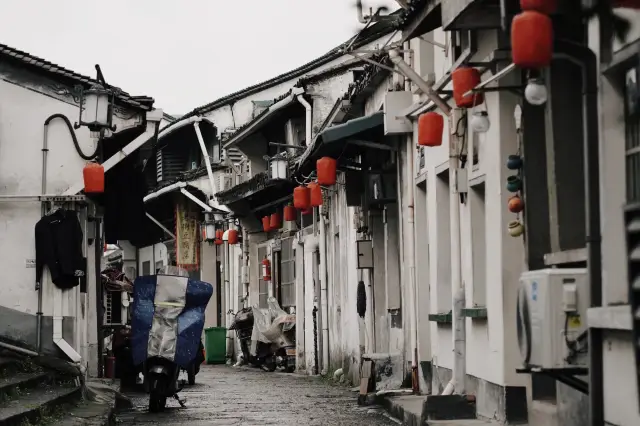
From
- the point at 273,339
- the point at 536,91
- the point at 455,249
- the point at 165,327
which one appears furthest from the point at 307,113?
the point at 536,91

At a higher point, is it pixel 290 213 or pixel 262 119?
pixel 262 119

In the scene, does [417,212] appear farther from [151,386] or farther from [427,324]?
[151,386]

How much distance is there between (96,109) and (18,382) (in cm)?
452

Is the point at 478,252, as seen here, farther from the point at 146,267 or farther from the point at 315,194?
the point at 146,267

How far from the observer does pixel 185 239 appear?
1677 inches

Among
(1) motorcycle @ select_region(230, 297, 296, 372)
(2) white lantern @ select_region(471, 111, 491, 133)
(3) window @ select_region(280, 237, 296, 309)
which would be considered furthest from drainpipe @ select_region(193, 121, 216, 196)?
(2) white lantern @ select_region(471, 111, 491, 133)

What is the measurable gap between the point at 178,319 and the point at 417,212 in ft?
12.2

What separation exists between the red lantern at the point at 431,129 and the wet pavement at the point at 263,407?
333cm

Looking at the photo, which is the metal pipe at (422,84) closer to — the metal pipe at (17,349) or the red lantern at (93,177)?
the red lantern at (93,177)

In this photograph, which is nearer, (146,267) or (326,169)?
(326,169)

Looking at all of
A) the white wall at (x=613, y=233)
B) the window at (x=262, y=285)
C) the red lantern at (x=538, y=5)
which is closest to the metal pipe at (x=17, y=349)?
the white wall at (x=613, y=233)

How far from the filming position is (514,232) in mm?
12023

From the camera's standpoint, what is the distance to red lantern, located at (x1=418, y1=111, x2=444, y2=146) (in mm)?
14641

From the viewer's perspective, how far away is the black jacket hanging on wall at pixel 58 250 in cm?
1820
